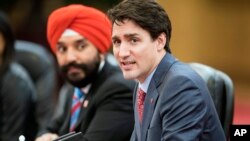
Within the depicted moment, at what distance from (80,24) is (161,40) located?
1414 millimetres

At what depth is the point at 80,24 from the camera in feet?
16.4

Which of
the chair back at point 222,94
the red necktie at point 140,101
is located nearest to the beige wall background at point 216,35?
the chair back at point 222,94

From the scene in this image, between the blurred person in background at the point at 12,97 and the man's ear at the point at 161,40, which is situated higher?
the man's ear at the point at 161,40

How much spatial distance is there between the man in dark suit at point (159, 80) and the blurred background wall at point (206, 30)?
6932mm

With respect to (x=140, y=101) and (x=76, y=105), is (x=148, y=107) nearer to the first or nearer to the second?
(x=140, y=101)

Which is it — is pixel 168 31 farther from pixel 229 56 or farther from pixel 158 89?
pixel 229 56

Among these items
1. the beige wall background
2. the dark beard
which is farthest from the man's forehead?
the beige wall background

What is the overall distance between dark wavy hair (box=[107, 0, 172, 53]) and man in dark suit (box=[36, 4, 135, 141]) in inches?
45.8

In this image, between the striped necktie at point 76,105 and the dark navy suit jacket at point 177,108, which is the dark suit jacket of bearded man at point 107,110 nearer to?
the striped necktie at point 76,105

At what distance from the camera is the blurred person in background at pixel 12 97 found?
570cm

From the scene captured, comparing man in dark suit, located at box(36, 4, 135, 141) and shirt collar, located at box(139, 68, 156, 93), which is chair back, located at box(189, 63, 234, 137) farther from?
shirt collar, located at box(139, 68, 156, 93)

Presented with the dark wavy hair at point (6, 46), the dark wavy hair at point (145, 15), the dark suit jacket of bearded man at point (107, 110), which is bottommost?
the dark suit jacket of bearded man at point (107, 110)

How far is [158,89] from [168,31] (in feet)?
0.88

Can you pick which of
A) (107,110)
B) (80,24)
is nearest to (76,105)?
(107,110)
